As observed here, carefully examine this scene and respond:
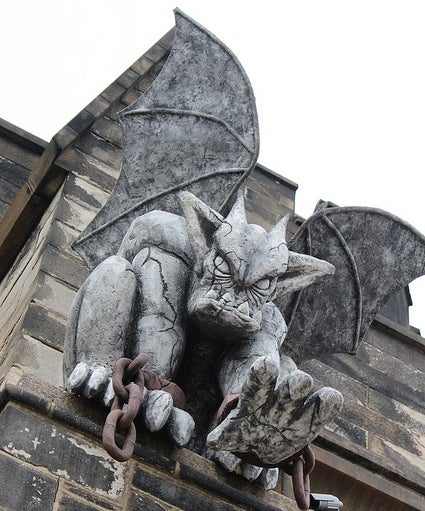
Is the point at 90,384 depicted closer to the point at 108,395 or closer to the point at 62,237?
the point at 108,395

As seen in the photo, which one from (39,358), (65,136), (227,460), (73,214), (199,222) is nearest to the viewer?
(227,460)

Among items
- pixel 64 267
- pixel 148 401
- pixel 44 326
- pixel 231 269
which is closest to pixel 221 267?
pixel 231 269

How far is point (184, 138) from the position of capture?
4926 millimetres

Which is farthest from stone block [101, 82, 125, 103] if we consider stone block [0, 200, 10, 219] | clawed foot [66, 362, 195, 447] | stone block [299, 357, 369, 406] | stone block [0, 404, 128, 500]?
stone block [0, 404, 128, 500]

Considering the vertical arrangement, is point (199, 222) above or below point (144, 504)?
above

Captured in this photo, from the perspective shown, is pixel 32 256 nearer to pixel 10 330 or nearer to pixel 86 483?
pixel 10 330

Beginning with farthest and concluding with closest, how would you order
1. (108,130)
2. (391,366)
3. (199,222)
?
(391,366), (108,130), (199,222)

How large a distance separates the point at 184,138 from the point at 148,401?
167 cm

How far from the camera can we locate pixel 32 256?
577 cm

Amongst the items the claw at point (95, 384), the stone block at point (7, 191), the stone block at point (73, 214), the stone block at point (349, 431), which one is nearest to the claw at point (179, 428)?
the claw at point (95, 384)

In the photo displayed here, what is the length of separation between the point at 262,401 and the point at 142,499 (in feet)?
1.56

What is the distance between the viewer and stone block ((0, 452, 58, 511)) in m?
3.19

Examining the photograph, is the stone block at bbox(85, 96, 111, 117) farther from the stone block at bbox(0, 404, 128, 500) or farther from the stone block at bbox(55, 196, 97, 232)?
the stone block at bbox(0, 404, 128, 500)

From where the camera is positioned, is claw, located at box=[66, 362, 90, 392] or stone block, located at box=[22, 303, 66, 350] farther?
stone block, located at box=[22, 303, 66, 350]
